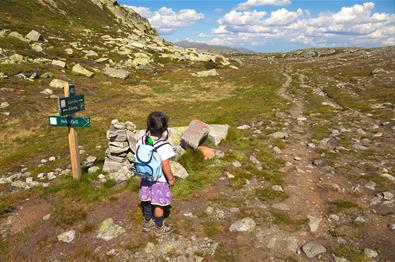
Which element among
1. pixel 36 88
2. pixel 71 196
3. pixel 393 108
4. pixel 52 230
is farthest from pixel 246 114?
pixel 36 88

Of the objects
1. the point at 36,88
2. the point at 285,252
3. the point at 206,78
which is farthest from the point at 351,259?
the point at 206,78

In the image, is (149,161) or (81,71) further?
(81,71)

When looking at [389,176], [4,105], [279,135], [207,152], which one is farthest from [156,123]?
[4,105]

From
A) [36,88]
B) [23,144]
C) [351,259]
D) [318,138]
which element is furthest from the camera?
[36,88]

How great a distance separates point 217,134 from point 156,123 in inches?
360

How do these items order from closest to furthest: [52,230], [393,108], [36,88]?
[52,230] → [393,108] → [36,88]

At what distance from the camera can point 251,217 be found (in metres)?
10.2

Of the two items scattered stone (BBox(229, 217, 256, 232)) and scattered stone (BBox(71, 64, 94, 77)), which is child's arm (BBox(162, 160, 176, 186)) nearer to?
scattered stone (BBox(229, 217, 256, 232))

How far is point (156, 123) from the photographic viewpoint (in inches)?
318

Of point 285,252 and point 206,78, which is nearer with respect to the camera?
point 285,252

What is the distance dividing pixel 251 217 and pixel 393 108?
73.9 feet

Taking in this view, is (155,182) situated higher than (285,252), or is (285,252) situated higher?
(155,182)

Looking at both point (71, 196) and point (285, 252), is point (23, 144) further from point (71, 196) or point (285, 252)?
point (285, 252)

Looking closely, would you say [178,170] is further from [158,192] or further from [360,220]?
[360,220]
